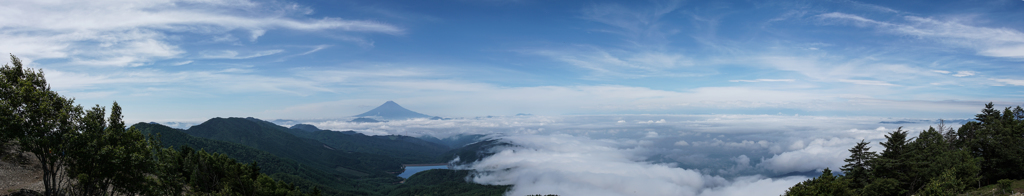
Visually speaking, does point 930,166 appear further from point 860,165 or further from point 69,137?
point 69,137

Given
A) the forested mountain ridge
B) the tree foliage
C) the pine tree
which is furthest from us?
the pine tree

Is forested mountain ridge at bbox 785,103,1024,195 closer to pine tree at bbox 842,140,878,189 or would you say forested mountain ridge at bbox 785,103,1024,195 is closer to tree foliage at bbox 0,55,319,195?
pine tree at bbox 842,140,878,189

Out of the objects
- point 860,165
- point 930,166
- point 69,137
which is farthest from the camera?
point 860,165

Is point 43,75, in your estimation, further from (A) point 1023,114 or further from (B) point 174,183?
(A) point 1023,114

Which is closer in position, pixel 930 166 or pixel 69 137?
pixel 69 137

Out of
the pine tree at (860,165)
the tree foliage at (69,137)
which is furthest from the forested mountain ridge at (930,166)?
the tree foliage at (69,137)

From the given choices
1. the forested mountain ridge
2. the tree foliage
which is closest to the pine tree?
the forested mountain ridge

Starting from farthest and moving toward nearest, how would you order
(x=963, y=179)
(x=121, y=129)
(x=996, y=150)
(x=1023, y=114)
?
(x=1023, y=114)
(x=996, y=150)
(x=963, y=179)
(x=121, y=129)

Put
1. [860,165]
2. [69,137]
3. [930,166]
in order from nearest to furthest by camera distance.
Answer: [69,137]
[930,166]
[860,165]

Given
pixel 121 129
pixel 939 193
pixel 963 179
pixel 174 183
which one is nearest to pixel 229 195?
pixel 174 183

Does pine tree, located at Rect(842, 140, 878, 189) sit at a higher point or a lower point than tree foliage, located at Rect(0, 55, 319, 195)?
lower

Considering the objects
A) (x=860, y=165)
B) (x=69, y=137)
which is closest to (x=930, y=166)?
(x=860, y=165)
